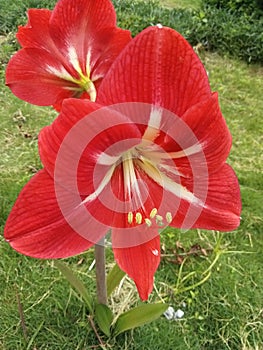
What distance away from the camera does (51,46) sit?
85cm

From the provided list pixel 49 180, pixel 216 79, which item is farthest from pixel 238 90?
pixel 49 180

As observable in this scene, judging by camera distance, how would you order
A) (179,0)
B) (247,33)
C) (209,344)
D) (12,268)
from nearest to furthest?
(209,344), (12,268), (247,33), (179,0)

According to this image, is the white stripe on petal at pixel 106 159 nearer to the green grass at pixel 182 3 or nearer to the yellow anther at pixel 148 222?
the yellow anther at pixel 148 222

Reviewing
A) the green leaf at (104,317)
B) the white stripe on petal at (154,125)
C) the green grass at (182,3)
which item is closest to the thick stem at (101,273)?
the green leaf at (104,317)

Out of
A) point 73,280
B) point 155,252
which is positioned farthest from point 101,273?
point 155,252

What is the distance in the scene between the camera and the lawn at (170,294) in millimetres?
1398

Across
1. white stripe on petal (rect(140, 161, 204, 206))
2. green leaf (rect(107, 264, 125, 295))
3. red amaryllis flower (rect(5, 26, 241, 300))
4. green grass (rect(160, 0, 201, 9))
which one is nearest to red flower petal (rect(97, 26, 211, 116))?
red amaryllis flower (rect(5, 26, 241, 300))

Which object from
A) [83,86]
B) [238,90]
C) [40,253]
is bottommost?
[238,90]

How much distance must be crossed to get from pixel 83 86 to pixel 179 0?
293 centimetres

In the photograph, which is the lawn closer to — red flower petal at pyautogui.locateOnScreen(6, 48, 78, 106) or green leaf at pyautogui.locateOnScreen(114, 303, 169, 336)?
green leaf at pyautogui.locateOnScreen(114, 303, 169, 336)

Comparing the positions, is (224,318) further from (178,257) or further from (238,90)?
(238,90)

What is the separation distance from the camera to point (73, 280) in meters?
1.19

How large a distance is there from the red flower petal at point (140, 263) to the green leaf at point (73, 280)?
0.36 m

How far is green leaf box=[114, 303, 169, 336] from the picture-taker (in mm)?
1212
